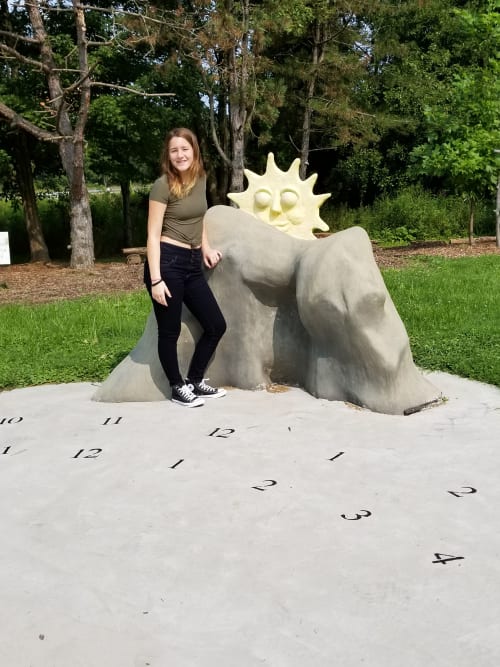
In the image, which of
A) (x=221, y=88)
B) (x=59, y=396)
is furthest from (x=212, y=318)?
(x=221, y=88)

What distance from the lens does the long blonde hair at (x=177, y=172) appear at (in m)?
4.40

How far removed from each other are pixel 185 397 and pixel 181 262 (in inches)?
36.1

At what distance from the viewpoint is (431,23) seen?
21.2 metres

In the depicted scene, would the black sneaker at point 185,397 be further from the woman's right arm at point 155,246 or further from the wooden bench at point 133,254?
the wooden bench at point 133,254

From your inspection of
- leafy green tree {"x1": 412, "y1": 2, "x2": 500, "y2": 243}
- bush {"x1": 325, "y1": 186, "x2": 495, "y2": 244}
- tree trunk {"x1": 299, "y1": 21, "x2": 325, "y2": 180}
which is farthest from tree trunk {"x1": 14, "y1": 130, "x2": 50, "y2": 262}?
leafy green tree {"x1": 412, "y1": 2, "x2": 500, "y2": 243}

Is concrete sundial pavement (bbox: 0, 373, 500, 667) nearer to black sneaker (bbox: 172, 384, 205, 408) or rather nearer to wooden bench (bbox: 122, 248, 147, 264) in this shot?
black sneaker (bbox: 172, 384, 205, 408)

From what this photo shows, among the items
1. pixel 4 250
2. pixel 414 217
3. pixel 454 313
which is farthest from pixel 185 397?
pixel 414 217

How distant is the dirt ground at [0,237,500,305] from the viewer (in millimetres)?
11250

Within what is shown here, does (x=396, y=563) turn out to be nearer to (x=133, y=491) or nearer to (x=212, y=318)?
(x=133, y=491)

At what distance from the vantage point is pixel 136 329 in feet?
25.1

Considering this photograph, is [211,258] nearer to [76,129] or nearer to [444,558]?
[444,558]

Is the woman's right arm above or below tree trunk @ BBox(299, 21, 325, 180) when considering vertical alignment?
below

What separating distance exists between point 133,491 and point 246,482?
1.85ft

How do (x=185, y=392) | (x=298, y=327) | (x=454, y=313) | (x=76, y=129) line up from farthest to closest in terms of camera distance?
(x=76, y=129) < (x=454, y=313) < (x=298, y=327) < (x=185, y=392)
